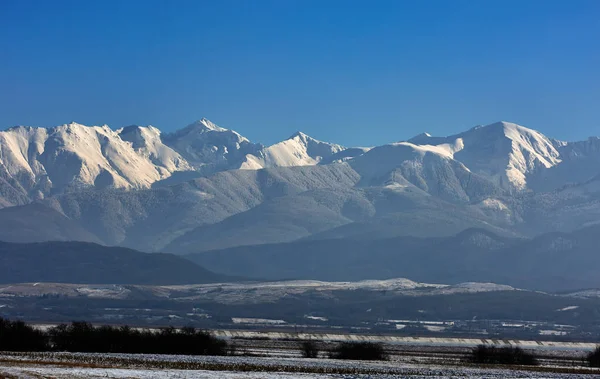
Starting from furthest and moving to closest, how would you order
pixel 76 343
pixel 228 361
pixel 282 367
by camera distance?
pixel 76 343 < pixel 228 361 < pixel 282 367

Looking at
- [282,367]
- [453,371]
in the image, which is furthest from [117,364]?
[453,371]

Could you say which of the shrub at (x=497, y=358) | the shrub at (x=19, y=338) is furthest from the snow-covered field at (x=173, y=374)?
the shrub at (x=497, y=358)

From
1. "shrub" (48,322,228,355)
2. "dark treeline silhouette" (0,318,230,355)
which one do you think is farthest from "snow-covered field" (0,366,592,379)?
"shrub" (48,322,228,355)

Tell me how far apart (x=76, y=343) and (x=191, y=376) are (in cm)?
5736

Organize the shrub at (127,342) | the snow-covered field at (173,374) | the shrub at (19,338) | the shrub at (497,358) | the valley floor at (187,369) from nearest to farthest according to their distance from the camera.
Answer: the snow-covered field at (173,374)
the valley floor at (187,369)
the shrub at (19,338)
the shrub at (127,342)
the shrub at (497,358)

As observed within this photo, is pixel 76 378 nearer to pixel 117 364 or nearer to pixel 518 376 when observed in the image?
pixel 117 364

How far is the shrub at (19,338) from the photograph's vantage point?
145m

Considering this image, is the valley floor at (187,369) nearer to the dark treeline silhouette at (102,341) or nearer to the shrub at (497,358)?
the dark treeline silhouette at (102,341)

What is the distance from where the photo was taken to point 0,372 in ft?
292

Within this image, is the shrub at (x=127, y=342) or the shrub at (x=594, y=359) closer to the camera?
the shrub at (x=127, y=342)

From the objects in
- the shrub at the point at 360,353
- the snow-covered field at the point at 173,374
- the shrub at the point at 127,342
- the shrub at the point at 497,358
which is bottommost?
the snow-covered field at the point at 173,374

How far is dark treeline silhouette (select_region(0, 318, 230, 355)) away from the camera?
5842 inches

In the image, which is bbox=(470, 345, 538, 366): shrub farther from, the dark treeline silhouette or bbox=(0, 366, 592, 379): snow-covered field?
bbox=(0, 366, 592, 379): snow-covered field

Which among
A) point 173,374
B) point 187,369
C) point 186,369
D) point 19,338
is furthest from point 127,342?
point 173,374
